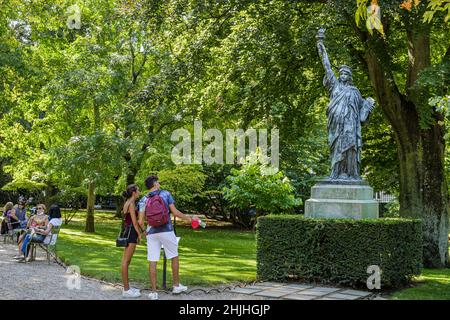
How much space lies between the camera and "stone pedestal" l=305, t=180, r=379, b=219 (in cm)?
1009

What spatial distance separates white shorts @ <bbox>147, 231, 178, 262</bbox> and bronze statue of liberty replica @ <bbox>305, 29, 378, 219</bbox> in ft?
11.0

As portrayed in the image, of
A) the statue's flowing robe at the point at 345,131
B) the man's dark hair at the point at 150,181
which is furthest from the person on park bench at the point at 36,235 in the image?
the statue's flowing robe at the point at 345,131

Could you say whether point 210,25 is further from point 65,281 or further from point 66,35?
point 66,35

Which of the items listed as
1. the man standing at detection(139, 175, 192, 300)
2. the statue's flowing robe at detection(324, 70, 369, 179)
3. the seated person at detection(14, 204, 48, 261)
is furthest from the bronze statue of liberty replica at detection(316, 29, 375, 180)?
the seated person at detection(14, 204, 48, 261)

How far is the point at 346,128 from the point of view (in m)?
10.7

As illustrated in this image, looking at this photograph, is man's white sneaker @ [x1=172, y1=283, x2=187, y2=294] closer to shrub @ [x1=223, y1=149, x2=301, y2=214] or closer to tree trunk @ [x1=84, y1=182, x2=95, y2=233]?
shrub @ [x1=223, y1=149, x2=301, y2=214]

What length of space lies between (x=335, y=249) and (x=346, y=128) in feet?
8.28

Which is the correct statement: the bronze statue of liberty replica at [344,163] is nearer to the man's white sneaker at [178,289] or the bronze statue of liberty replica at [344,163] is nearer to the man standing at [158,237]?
the man's white sneaker at [178,289]

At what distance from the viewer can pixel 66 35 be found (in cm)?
2673

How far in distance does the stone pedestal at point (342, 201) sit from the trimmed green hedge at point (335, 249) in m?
0.41

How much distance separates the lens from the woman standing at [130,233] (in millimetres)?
8164

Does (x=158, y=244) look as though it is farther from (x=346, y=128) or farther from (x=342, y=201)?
(x=346, y=128)

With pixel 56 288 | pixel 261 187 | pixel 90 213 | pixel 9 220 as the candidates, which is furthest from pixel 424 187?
pixel 90 213
